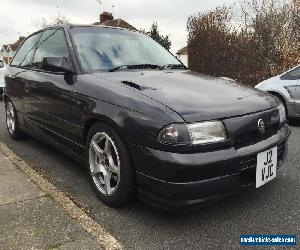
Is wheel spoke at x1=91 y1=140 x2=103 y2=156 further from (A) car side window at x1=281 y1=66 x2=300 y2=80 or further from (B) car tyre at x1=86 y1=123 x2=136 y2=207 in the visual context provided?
(A) car side window at x1=281 y1=66 x2=300 y2=80

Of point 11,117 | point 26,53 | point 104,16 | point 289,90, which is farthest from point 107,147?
point 104,16

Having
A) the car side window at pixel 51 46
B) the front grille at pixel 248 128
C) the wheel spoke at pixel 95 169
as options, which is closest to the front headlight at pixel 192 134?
the front grille at pixel 248 128

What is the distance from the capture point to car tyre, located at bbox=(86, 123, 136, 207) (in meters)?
3.00

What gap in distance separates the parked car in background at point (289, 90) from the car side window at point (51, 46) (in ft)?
14.9

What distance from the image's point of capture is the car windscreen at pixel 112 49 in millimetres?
3818

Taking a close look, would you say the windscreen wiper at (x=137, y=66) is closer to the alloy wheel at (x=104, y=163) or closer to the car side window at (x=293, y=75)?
the alloy wheel at (x=104, y=163)

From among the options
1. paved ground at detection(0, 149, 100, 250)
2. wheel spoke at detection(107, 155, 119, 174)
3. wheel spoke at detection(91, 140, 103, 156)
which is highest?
wheel spoke at detection(91, 140, 103, 156)

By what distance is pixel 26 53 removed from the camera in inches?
204

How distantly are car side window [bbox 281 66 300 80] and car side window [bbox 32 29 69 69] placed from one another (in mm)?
4667

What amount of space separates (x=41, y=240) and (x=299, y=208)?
6.57 ft

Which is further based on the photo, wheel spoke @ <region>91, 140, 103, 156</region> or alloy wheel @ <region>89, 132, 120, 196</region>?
wheel spoke @ <region>91, 140, 103, 156</region>

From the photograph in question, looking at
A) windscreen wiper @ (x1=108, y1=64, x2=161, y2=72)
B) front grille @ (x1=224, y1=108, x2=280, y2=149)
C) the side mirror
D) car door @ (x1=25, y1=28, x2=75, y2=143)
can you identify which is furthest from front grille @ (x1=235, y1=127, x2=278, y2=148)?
the side mirror

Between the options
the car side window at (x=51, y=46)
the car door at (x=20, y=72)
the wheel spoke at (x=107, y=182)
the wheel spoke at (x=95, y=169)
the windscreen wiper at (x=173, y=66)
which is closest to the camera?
the wheel spoke at (x=107, y=182)

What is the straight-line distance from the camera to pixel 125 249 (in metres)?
2.62
